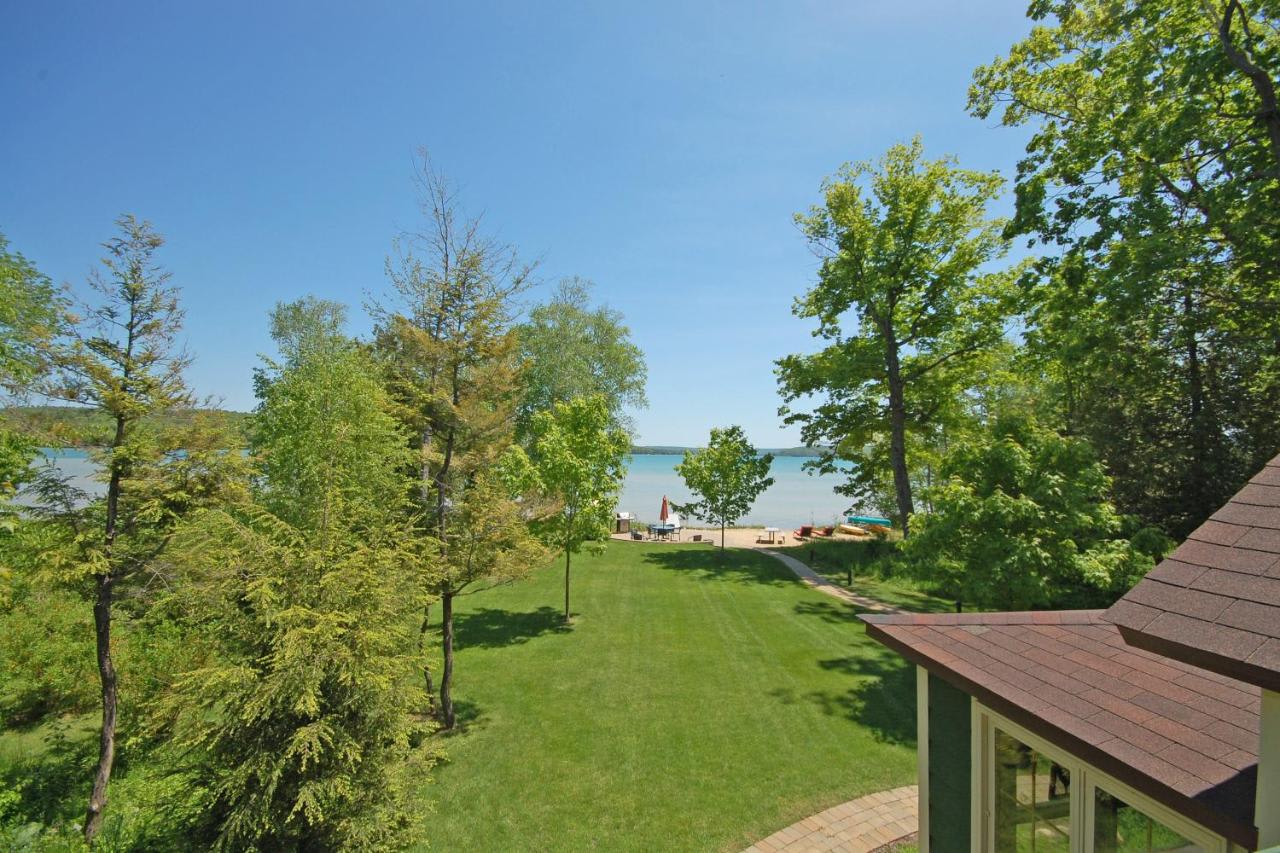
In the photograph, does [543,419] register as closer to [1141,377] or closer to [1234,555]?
[1234,555]

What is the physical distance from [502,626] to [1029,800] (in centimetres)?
1443

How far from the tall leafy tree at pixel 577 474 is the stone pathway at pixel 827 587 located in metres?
8.74

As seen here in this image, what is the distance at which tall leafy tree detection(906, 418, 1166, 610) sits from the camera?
952 cm

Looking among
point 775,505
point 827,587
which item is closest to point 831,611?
point 827,587

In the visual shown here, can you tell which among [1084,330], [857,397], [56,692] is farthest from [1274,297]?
[56,692]

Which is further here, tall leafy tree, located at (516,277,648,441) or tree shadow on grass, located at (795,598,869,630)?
tall leafy tree, located at (516,277,648,441)

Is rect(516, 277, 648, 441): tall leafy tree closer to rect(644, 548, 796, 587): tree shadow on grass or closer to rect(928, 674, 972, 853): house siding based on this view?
rect(644, 548, 796, 587): tree shadow on grass

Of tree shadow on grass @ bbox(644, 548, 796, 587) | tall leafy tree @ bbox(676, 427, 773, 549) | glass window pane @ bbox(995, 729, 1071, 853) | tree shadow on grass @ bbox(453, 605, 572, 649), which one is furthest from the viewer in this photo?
tall leafy tree @ bbox(676, 427, 773, 549)

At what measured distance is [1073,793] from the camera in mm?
4055

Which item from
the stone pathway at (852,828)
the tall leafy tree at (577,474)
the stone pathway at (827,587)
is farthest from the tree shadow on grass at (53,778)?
the stone pathway at (827,587)

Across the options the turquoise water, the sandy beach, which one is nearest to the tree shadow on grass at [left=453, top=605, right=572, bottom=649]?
the sandy beach

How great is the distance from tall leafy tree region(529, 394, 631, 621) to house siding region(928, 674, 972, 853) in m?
10.9

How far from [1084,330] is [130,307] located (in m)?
19.4

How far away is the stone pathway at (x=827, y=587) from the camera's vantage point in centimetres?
1764
